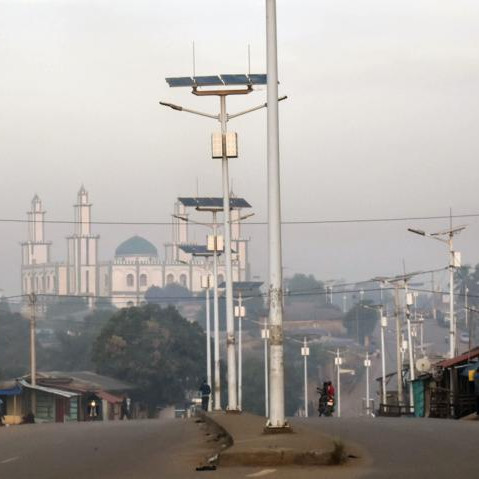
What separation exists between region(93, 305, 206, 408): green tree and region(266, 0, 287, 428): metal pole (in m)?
89.3

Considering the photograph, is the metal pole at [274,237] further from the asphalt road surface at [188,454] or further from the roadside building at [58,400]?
the roadside building at [58,400]

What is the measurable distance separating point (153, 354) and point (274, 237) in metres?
91.6

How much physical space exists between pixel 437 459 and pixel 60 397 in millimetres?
68661

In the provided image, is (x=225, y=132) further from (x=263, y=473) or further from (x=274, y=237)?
(x=263, y=473)

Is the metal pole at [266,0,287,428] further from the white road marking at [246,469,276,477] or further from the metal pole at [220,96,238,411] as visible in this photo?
the metal pole at [220,96,238,411]

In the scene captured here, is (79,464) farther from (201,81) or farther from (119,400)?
(119,400)

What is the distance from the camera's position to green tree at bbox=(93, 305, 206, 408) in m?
115

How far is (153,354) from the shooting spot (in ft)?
380

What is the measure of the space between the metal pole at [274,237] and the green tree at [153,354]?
8928 centimetres

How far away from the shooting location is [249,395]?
137000 millimetres

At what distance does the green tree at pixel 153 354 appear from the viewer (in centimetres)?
11469

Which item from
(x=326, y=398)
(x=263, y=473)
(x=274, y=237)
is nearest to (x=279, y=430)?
(x=274, y=237)

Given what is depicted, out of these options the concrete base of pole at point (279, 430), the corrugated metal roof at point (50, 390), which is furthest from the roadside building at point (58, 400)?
the concrete base of pole at point (279, 430)

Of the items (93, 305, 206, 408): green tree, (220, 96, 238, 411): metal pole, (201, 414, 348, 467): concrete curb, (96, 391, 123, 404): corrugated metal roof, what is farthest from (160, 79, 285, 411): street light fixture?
(93, 305, 206, 408): green tree
